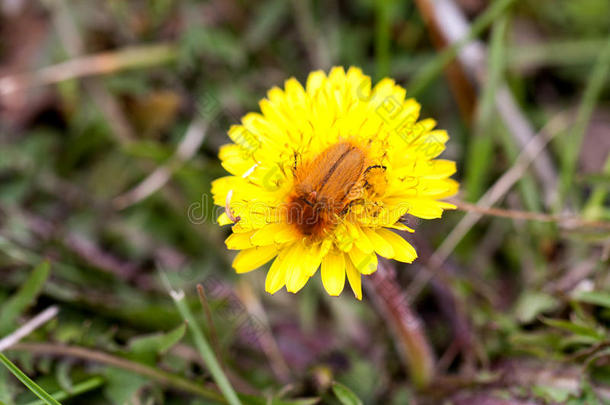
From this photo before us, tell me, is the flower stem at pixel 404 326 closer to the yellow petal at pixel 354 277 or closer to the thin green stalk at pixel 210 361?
the yellow petal at pixel 354 277

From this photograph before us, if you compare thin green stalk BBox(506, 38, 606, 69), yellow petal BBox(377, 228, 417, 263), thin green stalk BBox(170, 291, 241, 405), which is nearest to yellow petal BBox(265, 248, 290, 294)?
yellow petal BBox(377, 228, 417, 263)

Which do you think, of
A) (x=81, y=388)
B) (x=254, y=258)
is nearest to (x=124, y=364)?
(x=81, y=388)

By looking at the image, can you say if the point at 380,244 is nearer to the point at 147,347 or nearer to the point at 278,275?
the point at 278,275

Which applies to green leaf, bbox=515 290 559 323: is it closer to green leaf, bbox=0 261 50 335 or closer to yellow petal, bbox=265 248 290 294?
yellow petal, bbox=265 248 290 294

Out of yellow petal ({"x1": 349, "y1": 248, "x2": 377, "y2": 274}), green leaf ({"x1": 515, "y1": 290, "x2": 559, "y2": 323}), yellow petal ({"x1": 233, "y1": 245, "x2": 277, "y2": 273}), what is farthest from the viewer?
green leaf ({"x1": 515, "y1": 290, "x2": 559, "y2": 323})

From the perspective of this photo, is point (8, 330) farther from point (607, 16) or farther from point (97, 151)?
point (607, 16)

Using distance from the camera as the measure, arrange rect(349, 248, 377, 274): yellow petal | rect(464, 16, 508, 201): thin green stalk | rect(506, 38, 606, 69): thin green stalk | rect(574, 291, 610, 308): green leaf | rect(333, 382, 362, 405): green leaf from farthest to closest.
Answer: rect(506, 38, 606, 69): thin green stalk, rect(464, 16, 508, 201): thin green stalk, rect(574, 291, 610, 308): green leaf, rect(333, 382, 362, 405): green leaf, rect(349, 248, 377, 274): yellow petal
